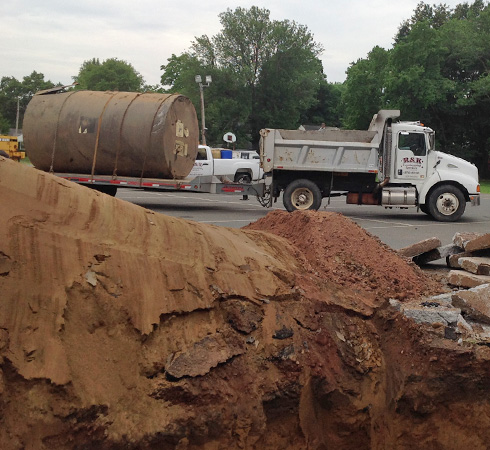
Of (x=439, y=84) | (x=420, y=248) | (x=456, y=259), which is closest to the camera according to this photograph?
(x=456, y=259)

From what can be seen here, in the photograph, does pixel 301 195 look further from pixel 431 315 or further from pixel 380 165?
pixel 431 315

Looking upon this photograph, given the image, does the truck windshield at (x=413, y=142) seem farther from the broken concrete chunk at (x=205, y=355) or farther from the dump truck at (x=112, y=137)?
the broken concrete chunk at (x=205, y=355)

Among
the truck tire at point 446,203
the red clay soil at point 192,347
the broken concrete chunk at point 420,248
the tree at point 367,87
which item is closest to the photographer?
the red clay soil at point 192,347

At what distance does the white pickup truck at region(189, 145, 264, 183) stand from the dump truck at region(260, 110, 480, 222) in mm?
5411

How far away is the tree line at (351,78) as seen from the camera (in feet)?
125

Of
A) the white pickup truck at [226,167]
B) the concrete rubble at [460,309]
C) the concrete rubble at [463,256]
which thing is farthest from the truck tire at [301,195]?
the concrete rubble at [460,309]

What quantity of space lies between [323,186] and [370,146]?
67.6 inches

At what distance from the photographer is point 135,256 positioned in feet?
11.5

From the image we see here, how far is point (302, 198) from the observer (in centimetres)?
1653

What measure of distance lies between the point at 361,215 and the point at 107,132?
8016mm

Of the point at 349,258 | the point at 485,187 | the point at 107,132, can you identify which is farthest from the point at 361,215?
the point at 485,187

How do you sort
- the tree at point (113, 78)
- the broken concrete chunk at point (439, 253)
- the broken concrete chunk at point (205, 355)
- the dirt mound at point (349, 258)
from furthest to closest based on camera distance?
1. the tree at point (113, 78)
2. the broken concrete chunk at point (439, 253)
3. the dirt mound at point (349, 258)
4. the broken concrete chunk at point (205, 355)

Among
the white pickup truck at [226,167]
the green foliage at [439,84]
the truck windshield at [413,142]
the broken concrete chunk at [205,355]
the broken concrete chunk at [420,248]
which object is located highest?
the green foliage at [439,84]

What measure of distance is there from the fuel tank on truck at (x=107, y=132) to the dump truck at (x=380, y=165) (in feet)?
9.37
